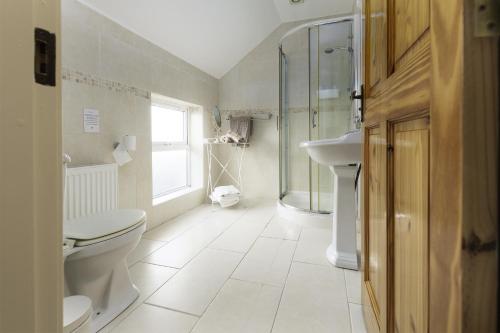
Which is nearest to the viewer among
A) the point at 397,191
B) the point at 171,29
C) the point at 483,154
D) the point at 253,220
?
the point at 483,154

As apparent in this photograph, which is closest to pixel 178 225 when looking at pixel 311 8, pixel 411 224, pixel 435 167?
pixel 411 224

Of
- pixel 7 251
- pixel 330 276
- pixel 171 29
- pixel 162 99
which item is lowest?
pixel 330 276

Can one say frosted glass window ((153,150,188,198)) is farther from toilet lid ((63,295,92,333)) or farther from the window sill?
toilet lid ((63,295,92,333))

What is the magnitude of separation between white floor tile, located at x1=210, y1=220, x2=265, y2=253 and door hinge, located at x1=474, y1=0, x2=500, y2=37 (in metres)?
1.86

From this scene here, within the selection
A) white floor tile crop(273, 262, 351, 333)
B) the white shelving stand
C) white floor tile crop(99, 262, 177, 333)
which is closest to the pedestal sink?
white floor tile crop(273, 262, 351, 333)

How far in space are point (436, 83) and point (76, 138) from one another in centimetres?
203

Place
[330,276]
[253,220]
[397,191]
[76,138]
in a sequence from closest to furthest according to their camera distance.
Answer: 1. [397,191]
2. [330,276]
3. [76,138]
4. [253,220]

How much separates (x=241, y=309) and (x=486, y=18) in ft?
4.53

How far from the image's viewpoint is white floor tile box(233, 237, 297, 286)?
1560mm

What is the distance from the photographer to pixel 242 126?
3.45 meters

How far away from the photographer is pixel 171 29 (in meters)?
2.38

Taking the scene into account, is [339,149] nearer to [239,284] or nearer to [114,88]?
[239,284]

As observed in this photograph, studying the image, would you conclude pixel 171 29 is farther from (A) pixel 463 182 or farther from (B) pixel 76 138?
(A) pixel 463 182

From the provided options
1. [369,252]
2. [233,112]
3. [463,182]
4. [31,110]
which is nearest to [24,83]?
[31,110]
